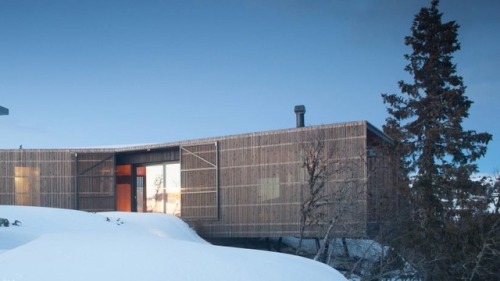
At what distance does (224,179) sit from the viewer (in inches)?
877

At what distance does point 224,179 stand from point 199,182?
4.59ft

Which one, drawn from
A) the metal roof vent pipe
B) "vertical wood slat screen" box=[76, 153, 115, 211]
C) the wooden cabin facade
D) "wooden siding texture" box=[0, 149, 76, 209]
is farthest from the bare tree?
"wooden siding texture" box=[0, 149, 76, 209]

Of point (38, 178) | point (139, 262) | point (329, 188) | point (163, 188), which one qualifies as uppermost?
point (38, 178)

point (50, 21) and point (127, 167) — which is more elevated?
point (50, 21)

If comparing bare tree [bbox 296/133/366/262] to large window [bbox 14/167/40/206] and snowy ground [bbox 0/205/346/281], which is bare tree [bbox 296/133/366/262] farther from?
large window [bbox 14/167/40/206]

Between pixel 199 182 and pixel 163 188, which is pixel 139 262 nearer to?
pixel 199 182

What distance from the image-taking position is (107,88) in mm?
27516

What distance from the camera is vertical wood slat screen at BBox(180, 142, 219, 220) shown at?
2269 cm

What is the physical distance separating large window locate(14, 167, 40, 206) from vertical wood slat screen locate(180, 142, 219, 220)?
663 cm

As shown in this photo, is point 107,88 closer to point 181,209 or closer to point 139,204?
point 139,204

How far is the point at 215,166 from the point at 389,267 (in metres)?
9.05

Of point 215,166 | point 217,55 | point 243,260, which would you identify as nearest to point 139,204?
point 215,166

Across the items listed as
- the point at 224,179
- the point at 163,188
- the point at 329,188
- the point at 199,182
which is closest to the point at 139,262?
the point at 329,188

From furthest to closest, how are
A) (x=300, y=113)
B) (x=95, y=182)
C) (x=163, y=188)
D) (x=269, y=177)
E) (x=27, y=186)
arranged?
(x=95, y=182)
(x=163, y=188)
(x=27, y=186)
(x=300, y=113)
(x=269, y=177)
